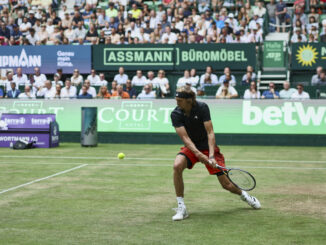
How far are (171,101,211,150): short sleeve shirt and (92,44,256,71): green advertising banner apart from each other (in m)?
14.7

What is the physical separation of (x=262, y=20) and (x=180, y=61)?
4.20 metres

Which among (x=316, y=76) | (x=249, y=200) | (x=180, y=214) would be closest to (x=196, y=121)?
(x=180, y=214)

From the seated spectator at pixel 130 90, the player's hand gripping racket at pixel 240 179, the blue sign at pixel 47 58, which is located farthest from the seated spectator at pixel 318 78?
the player's hand gripping racket at pixel 240 179

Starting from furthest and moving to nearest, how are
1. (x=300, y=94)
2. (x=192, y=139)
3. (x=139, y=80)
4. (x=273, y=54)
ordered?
1. (x=273, y=54)
2. (x=139, y=80)
3. (x=300, y=94)
4. (x=192, y=139)

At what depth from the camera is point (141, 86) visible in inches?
824

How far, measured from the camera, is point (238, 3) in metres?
25.2

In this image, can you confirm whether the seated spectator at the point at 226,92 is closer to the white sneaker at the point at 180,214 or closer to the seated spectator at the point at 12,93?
the seated spectator at the point at 12,93

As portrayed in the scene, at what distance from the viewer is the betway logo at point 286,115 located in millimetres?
18484

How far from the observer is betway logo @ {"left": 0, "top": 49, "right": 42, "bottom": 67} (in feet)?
78.2

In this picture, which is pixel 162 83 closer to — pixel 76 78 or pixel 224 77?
pixel 224 77

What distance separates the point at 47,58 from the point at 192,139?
17146 mm

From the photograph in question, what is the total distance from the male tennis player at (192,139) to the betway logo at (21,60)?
1728 cm

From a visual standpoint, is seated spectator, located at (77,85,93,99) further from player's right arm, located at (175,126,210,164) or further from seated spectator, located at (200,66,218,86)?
player's right arm, located at (175,126,210,164)

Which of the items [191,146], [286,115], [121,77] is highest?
[121,77]
